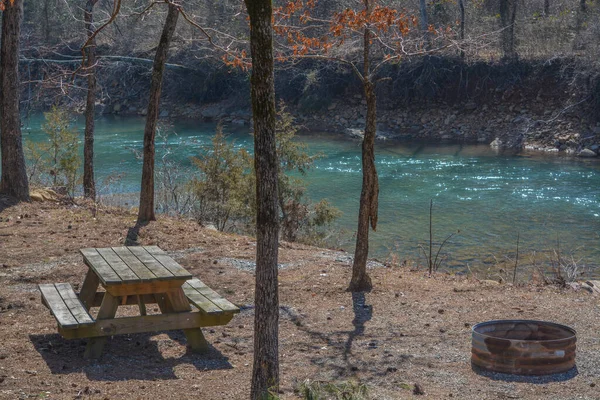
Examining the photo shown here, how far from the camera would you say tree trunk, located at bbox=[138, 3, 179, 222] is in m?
10.7

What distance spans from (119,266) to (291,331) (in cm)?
170

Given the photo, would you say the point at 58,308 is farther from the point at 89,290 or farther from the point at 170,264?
the point at 170,264

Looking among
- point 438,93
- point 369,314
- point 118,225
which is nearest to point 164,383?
point 369,314

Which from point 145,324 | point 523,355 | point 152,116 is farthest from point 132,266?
point 152,116

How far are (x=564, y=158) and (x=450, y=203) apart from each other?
7.33 metres

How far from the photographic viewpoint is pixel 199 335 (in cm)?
621

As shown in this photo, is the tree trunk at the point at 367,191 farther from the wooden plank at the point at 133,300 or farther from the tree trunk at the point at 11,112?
the tree trunk at the point at 11,112

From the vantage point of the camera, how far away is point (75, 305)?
6.16 metres

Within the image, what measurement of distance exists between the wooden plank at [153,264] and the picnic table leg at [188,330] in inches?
9.1

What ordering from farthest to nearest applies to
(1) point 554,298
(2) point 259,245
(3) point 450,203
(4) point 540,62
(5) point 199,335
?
(4) point 540,62, (3) point 450,203, (1) point 554,298, (5) point 199,335, (2) point 259,245

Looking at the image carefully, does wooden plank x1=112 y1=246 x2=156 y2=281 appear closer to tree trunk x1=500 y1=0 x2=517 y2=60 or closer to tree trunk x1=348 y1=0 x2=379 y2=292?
tree trunk x1=348 y1=0 x2=379 y2=292

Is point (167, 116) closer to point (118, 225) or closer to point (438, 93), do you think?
point (438, 93)

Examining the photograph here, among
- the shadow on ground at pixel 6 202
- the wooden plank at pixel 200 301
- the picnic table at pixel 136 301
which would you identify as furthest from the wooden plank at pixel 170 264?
the shadow on ground at pixel 6 202

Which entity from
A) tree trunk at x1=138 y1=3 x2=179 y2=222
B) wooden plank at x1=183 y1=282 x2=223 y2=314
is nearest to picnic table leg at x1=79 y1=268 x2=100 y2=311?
wooden plank at x1=183 y1=282 x2=223 y2=314
